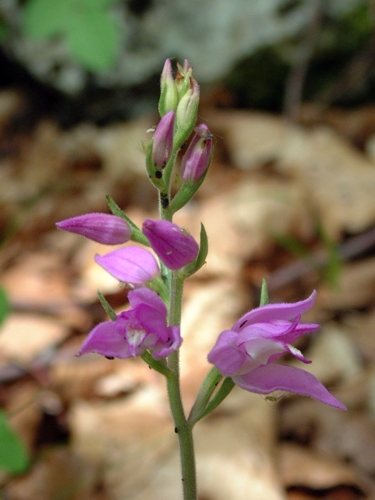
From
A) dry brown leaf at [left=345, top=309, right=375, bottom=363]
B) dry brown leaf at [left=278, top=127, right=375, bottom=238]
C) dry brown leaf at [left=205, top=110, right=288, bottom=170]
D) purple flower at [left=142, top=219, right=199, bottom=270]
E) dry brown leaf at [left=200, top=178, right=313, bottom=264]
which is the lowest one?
purple flower at [left=142, top=219, right=199, bottom=270]

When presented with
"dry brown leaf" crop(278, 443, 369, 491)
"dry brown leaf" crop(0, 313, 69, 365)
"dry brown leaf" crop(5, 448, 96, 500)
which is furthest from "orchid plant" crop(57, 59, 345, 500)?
"dry brown leaf" crop(0, 313, 69, 365)

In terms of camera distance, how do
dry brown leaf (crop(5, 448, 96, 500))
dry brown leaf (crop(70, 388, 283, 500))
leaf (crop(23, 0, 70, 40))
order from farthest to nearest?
1. leaf (crop(23, 0, 70, 40))
2. dry brown leaf (crop(5, 448, 96, 500))
3. dry brown leaf (crop(70, 388, 283, 500))

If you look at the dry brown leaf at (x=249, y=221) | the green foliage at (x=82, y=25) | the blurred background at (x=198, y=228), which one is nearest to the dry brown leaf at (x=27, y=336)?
the blurred background at (x=198, y=228)

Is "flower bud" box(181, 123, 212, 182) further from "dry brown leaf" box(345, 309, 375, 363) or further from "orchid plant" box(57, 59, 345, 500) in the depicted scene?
"dry brown leaf" box(345, 309, 375, 363)

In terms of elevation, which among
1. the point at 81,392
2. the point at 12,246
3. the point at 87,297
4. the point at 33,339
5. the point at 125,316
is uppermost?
the point at 12,246

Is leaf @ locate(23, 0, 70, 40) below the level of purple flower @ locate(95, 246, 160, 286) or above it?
above

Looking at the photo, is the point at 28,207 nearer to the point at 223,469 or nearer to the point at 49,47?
the point at 49,47

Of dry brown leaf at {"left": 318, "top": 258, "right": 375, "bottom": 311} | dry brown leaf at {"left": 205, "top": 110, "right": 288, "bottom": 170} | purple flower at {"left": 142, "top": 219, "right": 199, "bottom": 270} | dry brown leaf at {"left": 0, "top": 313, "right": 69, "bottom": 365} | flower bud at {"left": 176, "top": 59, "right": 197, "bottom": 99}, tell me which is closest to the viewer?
purple flower at {"left": 142, "top": 219, "right": 199, "bottom": 270}

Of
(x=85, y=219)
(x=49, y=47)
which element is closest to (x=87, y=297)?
(x=85, y=219)
